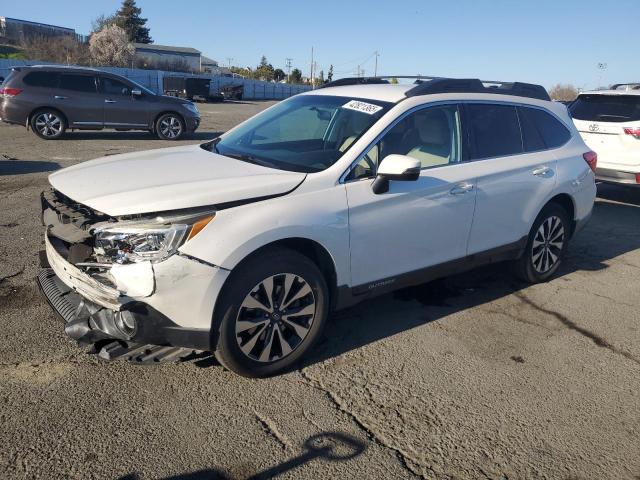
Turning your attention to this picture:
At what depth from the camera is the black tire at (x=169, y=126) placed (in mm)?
14914

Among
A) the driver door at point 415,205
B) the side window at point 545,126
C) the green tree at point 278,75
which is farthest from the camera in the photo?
the green tree at point 278,75

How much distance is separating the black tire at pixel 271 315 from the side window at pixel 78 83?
12419 millimetres

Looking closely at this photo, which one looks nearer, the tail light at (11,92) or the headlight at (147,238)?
the headlight at (147,238)

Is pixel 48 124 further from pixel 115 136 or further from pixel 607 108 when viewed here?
pixel 607 108

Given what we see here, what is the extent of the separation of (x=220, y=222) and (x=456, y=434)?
1.73 m

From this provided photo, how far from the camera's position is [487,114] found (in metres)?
4.67

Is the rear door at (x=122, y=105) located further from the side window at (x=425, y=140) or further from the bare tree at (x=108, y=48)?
the bare tree at (x=108, y=48)

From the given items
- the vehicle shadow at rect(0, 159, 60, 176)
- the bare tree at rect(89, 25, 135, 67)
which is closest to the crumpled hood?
the vehicle shadow at rect(0, 159, 60, 176)

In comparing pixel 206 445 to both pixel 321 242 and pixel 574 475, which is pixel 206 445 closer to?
pixel 321 242

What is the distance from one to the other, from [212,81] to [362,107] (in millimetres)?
47997

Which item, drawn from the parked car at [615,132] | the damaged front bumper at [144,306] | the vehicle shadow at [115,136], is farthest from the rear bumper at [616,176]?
the vehicle shadow at [115,136]

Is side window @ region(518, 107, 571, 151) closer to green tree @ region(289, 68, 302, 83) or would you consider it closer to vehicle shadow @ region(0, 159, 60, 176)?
vehicle shadow @ region(0, 159, 60, 176)

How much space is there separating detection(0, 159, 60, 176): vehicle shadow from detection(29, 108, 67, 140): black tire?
11.3 ft

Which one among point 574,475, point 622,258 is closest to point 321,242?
point 574,475
